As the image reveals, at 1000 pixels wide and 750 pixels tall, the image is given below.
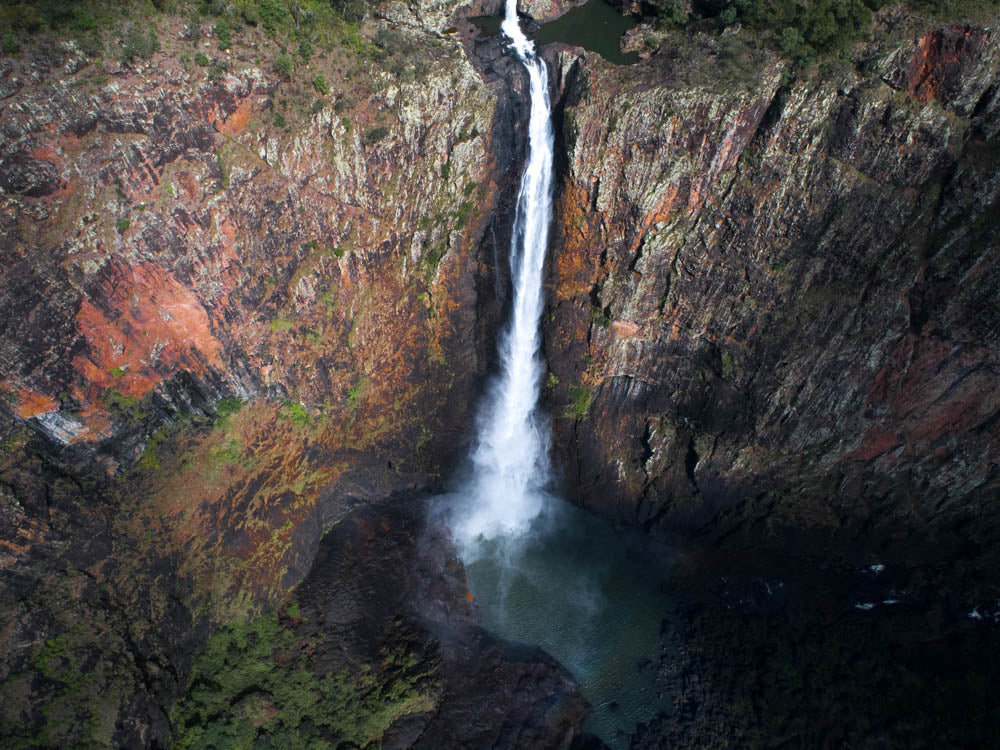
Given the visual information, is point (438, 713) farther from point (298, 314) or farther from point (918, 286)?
point (918, 286)

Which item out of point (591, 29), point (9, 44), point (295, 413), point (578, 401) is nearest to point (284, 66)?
point (9, 44)

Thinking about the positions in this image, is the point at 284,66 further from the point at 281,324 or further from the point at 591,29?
the point at 591,29

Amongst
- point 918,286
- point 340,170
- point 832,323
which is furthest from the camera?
point 340,170

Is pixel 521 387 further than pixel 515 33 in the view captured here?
Yes

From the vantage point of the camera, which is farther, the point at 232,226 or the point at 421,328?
the point at 421,328

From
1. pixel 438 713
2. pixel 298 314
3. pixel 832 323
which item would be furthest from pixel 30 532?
pixel 832 323

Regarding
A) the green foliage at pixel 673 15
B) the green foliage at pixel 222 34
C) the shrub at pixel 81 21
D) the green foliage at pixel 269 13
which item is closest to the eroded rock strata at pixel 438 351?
the green foliage at pixel 222 34
